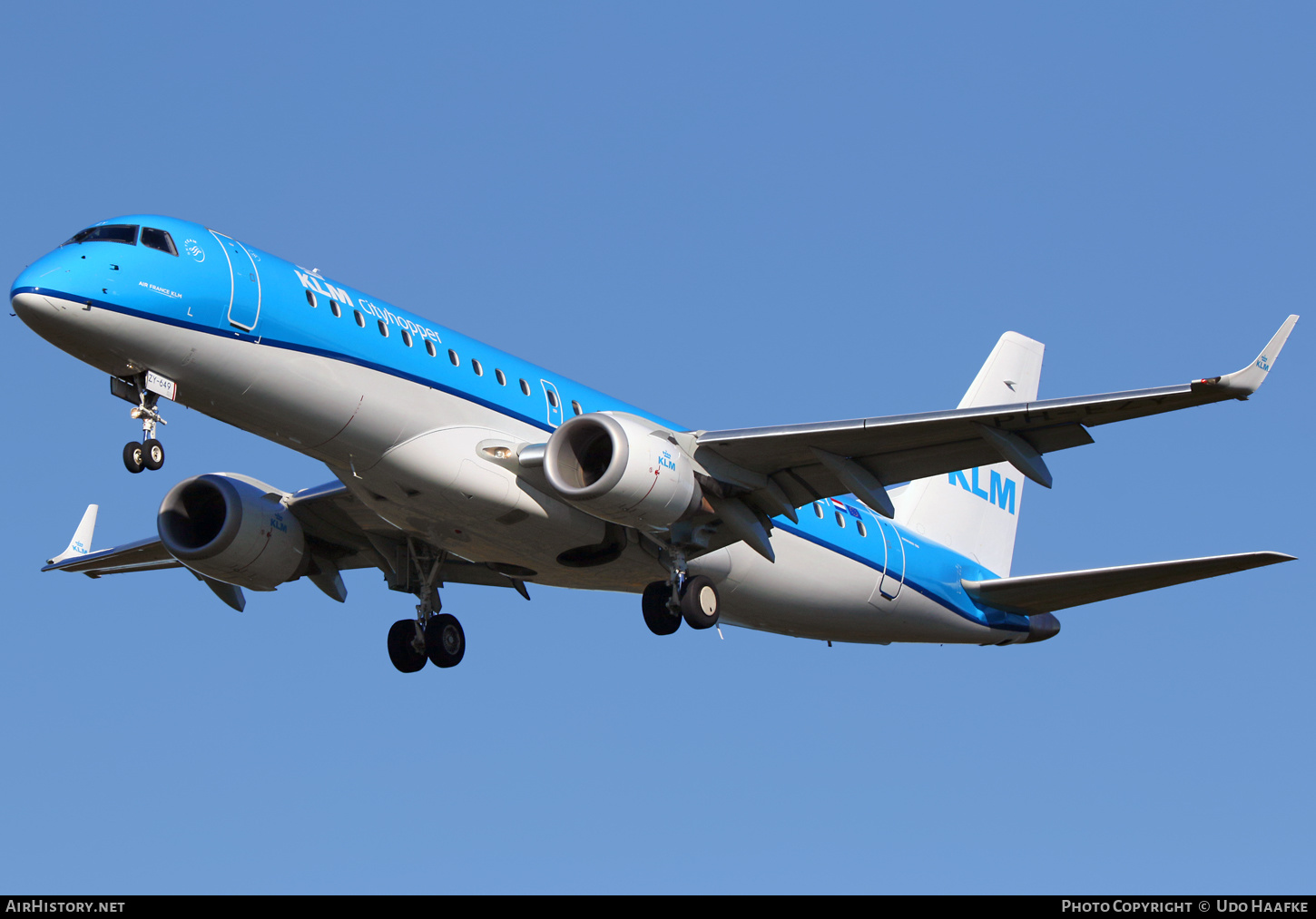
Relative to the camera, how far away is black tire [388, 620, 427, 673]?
2677cm

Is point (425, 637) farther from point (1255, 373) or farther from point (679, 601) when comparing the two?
point (1255, 373)

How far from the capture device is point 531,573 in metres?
25.9

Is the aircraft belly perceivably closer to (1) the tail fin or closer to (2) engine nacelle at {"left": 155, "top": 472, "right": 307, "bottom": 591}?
(1) the tail fin

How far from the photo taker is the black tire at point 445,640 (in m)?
26.8

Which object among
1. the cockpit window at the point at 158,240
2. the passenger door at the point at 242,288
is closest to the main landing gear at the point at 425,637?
the passenger door at the point at 242,288

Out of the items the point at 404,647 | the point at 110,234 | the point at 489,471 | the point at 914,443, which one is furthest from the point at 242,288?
the point at 914,443

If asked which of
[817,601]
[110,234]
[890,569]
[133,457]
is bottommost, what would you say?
[133,457]

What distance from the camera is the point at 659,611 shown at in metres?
25.0

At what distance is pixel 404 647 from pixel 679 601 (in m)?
5.28

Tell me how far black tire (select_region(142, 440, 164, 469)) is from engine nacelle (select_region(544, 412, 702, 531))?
5.39m

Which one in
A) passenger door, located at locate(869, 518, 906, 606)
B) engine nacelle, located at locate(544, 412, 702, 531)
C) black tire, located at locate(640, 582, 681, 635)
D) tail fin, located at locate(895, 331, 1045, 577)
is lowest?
black tire, located at locate(640, 582, 681, 635)

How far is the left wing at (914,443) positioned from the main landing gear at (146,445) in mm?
8021

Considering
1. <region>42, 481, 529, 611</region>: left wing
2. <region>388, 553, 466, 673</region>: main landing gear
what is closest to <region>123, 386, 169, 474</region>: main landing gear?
<region>42, 481, 529, 611</region>: left wing

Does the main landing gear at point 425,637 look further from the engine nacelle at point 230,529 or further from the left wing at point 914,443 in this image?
the left wing at point 914,443
